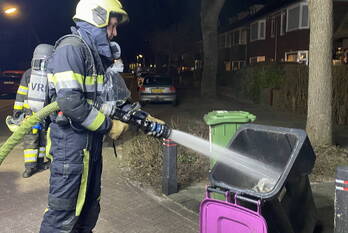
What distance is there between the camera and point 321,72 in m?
6.77

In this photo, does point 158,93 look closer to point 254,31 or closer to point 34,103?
point 34,103

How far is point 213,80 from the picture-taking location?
19531 millimetres

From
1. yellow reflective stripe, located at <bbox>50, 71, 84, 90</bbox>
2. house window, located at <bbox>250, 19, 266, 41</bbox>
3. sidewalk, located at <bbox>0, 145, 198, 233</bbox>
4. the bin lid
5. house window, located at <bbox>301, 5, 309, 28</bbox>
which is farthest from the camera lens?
house window, located at <bbox>250, 19, 266, 41</bbox>

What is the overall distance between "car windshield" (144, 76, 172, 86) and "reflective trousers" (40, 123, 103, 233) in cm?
1401

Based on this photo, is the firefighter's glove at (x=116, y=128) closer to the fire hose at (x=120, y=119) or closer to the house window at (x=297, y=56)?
the fire hose at (x=120, y=119)

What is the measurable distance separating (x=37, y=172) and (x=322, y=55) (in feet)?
17.0

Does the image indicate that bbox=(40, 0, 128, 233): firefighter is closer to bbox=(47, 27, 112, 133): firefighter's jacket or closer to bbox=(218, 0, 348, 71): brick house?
bbox=(47, 27, 112, 133): firefighter's jacket

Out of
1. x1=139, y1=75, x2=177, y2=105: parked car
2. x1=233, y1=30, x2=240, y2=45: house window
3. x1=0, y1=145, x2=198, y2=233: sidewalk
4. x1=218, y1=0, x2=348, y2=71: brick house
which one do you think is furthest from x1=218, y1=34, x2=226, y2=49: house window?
x1=0, y1=145, x2=198, y2=233: sidewalk

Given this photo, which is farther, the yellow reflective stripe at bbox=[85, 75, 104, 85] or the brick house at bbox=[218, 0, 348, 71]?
the brick house at bbox=[218, 0, 348, 71]

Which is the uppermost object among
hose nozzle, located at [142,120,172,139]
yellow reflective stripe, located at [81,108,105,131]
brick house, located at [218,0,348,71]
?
brick house, located at [218,0,348,71]

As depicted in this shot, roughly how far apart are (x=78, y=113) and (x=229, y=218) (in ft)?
4.33

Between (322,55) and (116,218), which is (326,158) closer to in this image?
(322,55)

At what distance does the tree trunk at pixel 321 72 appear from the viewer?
6746mm

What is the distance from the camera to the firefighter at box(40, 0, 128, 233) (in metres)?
2.80
